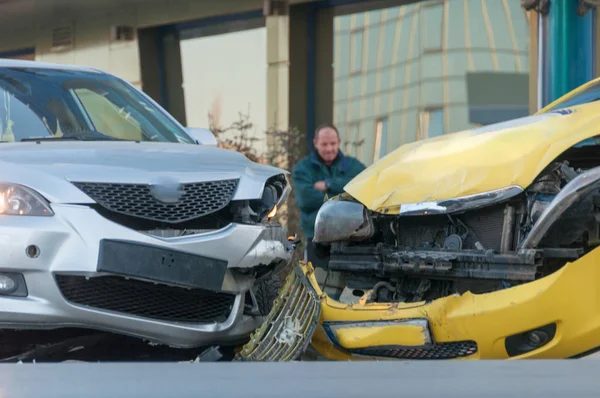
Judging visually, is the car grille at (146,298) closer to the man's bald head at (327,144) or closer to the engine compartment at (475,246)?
the engine compartment at (475,246)

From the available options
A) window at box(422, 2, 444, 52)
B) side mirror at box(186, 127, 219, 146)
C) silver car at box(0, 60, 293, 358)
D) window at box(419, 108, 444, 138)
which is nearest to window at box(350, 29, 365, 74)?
window at box(422, 2, 444, 52)

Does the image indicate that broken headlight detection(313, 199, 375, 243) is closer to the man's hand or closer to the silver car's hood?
the silver car's hood

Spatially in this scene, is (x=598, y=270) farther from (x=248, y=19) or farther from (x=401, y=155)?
(x=248, y=19)

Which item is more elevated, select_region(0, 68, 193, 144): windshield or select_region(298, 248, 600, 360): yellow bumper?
select_region(0, 68, 193, 144): windshield

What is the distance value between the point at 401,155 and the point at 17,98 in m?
2.17

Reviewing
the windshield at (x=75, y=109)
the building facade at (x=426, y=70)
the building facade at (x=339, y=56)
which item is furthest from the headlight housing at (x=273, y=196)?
the building facade at (x=426, y=70)

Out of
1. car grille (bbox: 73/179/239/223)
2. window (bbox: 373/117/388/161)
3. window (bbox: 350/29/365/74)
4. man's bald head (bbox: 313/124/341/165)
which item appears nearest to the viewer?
car grille (bbox: 73/179/239/223)

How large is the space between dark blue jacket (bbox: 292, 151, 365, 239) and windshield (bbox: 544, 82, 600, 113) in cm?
222

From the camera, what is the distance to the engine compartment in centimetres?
407

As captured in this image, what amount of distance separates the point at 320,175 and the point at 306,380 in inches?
180

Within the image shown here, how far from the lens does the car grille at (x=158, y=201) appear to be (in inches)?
171

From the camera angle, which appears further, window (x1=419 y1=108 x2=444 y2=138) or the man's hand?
window (x1=419 y1=108 x2=444 y2=138)

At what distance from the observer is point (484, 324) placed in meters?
4.13

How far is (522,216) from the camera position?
166 inches
